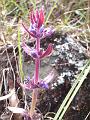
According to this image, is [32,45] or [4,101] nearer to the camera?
[4,101]

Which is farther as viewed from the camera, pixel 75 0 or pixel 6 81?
pixel 75 0

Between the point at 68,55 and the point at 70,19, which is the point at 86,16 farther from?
the point at 68,55

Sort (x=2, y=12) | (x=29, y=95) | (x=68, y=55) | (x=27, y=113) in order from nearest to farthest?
(x=27, y=113) < (x=29, y=95) < (x=68, y=55) < (x=2, y=12)

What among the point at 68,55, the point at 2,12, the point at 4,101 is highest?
the point at 2,12

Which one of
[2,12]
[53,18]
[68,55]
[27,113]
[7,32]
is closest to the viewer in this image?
[27,113]

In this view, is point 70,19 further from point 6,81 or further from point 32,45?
point 6,81

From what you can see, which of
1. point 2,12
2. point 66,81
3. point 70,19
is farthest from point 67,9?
point 66,81

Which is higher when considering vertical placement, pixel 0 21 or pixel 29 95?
pixel 0 21

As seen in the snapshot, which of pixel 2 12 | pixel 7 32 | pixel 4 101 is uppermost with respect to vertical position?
pixel 2 12

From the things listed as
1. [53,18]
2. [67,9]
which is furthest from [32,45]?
[67,9]
